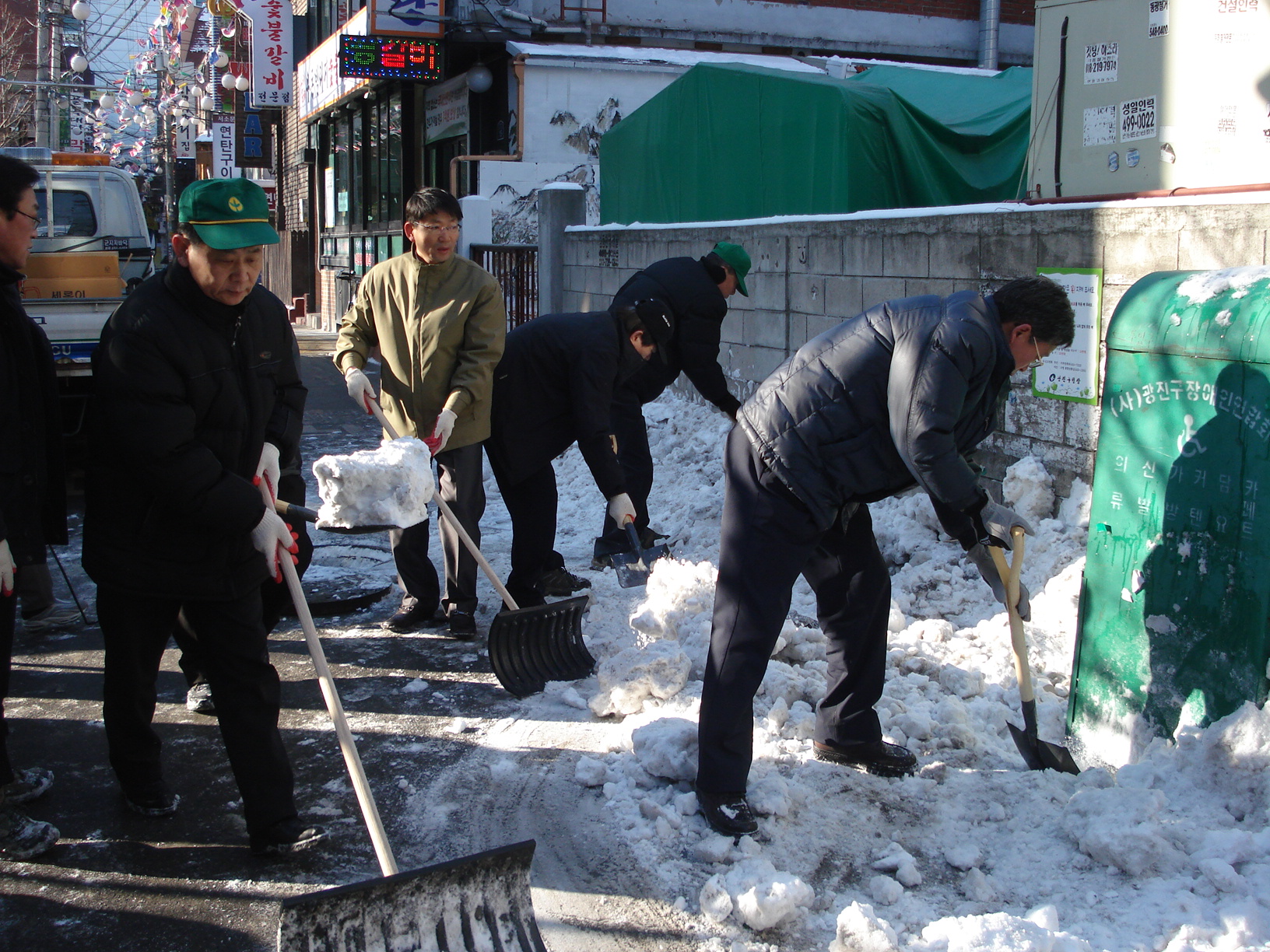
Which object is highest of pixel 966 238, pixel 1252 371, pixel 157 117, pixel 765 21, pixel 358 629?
pixel 157 117

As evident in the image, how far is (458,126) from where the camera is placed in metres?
16.6

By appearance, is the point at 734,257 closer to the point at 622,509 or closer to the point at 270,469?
the point at 622,509

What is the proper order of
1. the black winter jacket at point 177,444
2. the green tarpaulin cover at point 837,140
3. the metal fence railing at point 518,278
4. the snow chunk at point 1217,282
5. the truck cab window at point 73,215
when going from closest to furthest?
the black winter jacket at point 177,444 < the snow chunk at point 1217,282 < the green tarpaulin cover at point 837,140 < the truck cab window at point 73,215 < the metal fence railing at point 518,278

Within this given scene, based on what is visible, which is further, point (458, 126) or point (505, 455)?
point (458, 126)

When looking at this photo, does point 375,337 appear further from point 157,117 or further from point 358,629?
point 157,117

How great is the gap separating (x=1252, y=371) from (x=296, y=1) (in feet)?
89.5

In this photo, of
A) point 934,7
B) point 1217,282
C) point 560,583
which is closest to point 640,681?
point 560,583

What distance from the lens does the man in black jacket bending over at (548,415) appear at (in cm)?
497

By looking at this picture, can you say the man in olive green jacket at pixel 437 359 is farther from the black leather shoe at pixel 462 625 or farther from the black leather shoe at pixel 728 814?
the black leather shoe at pixel 728 814

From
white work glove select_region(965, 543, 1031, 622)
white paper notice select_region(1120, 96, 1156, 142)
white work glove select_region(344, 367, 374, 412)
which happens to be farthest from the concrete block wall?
white work glove select_region(344, 367, 374, 412)

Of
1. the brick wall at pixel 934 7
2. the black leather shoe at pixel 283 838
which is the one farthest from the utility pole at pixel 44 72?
the black leather shoe at pixel 283 838

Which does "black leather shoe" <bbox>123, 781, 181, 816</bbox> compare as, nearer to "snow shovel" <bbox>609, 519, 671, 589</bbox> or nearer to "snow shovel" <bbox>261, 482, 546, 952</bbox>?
"snow shovel" <bbox>261, 482, 546, 952</bbox>

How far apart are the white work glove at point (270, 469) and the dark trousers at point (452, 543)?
1.41 meters

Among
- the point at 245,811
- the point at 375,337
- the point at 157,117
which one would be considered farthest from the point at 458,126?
the point at 157,117
